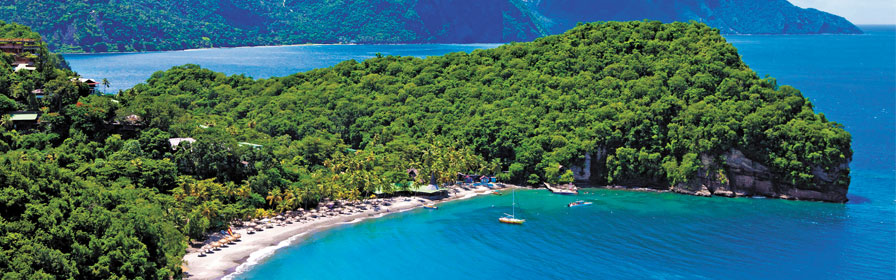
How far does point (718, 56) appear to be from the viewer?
10081 centimetres

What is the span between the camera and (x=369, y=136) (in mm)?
102688

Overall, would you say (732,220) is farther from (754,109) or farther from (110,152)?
(110,152)

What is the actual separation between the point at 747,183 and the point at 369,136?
4705 cm

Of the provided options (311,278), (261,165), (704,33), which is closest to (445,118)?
(261,165)

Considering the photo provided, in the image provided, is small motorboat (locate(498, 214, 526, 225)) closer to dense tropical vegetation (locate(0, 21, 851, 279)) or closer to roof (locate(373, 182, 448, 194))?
roof (locate(373, 182, 448, 194))

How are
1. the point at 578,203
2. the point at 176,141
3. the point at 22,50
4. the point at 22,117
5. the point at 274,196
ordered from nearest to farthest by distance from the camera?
1. the point at 274,196
2. the point at 22,117
3. the point at 176,141
4. the point at 578,203
5. the point at 22,50

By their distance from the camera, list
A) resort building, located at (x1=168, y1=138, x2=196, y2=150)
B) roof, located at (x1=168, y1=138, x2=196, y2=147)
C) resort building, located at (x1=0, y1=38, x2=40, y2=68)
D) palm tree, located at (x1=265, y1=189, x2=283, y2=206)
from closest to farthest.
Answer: palm tree, located at (x1=265, y1=189, x2=283, y2=206), resort building, located at (x1=168, y1=138, x2=196, y2=150), roof, located at (x1=168, y1=138, x2=196, y2=147), resort building, located at (x1=0, y1=38, x2=40, y2=68)

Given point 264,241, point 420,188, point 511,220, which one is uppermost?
point 420,188

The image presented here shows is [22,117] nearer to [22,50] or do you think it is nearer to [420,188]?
[22,50]

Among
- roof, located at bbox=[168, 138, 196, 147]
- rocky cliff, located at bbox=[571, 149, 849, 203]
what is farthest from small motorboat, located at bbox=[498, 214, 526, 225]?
roof, located at bbox=[168, 138, 196, 147]

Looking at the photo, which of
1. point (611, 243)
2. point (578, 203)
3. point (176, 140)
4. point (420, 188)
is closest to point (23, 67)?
point (176, 140)

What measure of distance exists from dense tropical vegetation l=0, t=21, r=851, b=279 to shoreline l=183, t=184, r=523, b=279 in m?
2.20

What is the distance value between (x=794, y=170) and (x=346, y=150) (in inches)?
2024

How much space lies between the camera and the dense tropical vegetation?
53.6 meters
